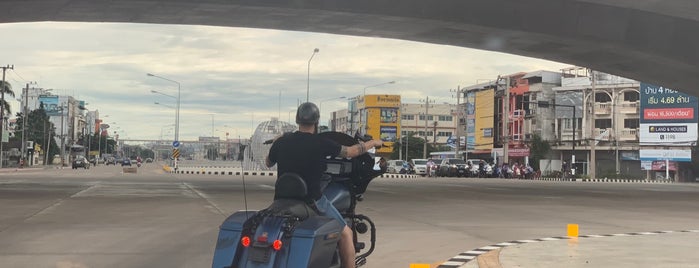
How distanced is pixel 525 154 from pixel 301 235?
88898 mm

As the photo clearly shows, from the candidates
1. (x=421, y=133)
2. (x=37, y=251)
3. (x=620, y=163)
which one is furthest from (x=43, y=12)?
(x=421, y=133)

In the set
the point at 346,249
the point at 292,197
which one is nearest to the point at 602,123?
the point at 346,249

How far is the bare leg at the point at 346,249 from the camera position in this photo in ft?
17.2

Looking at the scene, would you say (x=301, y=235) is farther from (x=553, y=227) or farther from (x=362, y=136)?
(x=553, y=227)

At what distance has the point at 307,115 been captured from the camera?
17.3 ft

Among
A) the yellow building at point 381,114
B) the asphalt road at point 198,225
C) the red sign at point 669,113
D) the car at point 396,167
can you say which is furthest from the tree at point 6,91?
the yellow building at point 381,114

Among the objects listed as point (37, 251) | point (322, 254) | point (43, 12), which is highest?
point (43, 12)

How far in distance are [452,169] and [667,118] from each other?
25.6 metres

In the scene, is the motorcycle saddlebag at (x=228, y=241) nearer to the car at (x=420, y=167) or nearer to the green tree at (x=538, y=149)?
the car at (x=420, y=167)

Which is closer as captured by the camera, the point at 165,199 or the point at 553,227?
the point at 553,227

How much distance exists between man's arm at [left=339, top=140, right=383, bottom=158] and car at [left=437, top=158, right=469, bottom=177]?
5975 cm

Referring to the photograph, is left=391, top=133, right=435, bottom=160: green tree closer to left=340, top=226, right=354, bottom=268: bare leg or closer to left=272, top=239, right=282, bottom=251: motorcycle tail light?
left=340, top=226, right=354, bottom=268: bare leg

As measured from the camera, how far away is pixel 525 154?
9050 centimetres

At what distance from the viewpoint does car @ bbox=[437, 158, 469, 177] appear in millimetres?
64562
